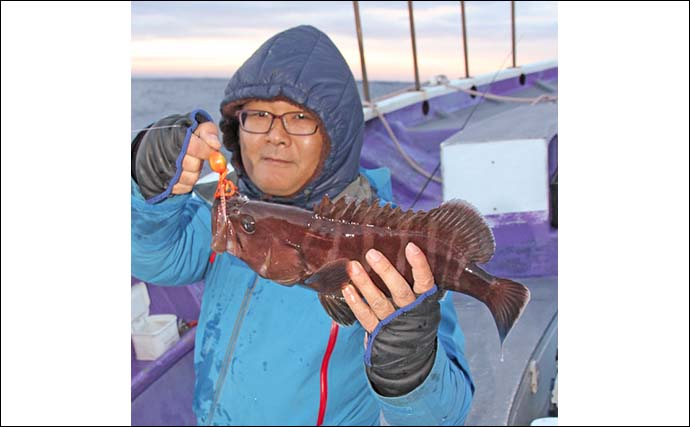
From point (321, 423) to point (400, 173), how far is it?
2144 mm

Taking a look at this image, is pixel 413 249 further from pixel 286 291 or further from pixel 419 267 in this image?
pixel 286 291

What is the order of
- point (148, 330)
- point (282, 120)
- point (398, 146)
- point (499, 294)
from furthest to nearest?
point (398, 146), point (148, 330), point (282, 120), point (499, 294)

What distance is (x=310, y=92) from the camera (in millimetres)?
1341

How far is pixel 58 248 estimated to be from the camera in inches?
18.2

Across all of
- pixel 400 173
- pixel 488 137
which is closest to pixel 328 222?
pixel 488 137

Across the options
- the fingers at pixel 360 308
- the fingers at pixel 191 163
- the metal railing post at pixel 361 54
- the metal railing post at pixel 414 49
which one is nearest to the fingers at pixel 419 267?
the fingers at pixel 360 308

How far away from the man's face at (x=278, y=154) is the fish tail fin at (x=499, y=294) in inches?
23.2

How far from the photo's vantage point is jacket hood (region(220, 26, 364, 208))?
1327 millimetres

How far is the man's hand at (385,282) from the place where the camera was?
0.88 meters

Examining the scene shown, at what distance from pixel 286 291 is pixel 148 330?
87 centimetres

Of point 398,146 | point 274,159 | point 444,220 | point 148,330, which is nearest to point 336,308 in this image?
point 444,220

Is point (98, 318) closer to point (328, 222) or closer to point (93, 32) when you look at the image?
point (93, 32)

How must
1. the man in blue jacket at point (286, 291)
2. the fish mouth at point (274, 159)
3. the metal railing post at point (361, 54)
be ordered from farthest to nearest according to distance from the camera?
the metal railing post at point (361, 54) → the fish mouth at point (274, 159) → the man in blue jacket at point (286, 291)

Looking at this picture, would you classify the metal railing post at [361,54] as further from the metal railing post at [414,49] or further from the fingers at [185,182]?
the fingers at [185,182]
